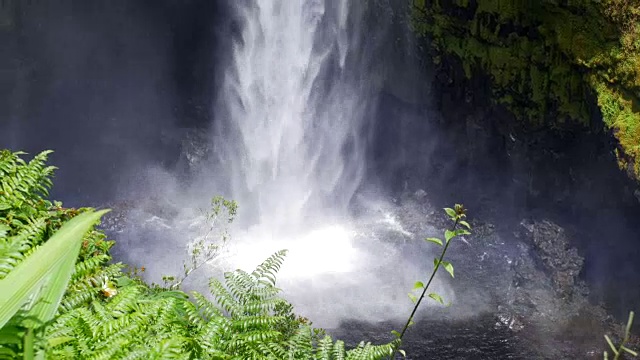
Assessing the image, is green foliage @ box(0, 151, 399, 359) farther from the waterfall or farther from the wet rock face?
the waterfall

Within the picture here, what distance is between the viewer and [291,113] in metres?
17.5

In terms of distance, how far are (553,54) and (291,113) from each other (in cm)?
782

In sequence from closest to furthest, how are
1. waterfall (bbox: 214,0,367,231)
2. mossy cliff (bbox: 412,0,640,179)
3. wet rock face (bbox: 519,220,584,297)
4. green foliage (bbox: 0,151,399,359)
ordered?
1. green foliage (bbox: 0,151,399,359)
2. mossy cliff (bbox: 412,0,640,179)
3. wet rock face (bbox: 519,220,584,297)
4. waterfall (bbox: 214,0,367,231)

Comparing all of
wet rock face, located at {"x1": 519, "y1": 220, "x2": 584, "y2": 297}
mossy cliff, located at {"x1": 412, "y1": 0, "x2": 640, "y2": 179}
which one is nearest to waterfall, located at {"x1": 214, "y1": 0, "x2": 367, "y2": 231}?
mossy cliff, located at {"x1": 412, "y1": 0, "x2": 640, "y2": 179}

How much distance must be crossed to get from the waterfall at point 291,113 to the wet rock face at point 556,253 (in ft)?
18.2

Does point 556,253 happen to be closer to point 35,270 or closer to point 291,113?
point 291,113

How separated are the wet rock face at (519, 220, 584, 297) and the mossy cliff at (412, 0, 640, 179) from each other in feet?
8.63

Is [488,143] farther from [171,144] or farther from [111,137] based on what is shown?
[111,137]

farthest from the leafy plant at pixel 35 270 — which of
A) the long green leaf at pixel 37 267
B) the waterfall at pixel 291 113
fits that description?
the waterfall at pixel 291 113

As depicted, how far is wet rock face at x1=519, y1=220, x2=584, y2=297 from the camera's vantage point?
13.4m

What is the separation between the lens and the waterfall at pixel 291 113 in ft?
55.0

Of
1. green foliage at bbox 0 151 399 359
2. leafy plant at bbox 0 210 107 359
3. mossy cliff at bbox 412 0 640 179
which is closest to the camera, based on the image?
leafy plant at bbox 0 210 107 359

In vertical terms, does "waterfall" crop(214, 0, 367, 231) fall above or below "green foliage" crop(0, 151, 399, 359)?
above

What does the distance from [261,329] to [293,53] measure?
14.7 meters
